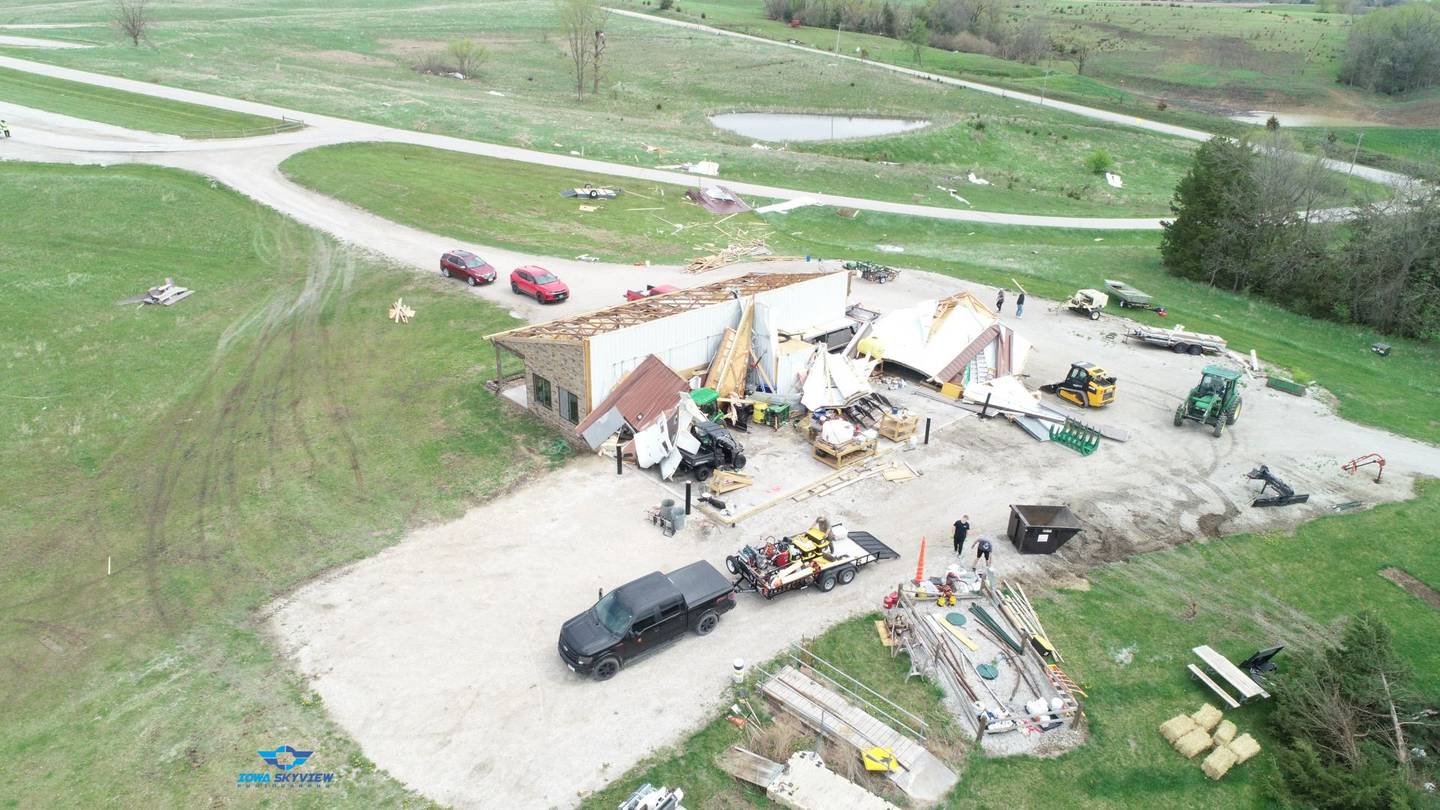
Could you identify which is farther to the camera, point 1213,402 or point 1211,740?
point 1213,402

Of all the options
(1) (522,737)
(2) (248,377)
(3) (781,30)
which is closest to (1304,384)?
(1) (522,737)

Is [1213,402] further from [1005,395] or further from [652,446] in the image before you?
[652,446]

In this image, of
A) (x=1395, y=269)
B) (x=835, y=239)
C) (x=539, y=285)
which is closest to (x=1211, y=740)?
(x=539, y=285)

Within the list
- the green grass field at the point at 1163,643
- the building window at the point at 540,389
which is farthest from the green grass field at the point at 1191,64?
the building window at the point at 540,389

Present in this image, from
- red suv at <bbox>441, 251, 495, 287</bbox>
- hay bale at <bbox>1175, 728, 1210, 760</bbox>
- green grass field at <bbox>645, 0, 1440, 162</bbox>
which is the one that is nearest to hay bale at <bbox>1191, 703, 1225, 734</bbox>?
hay bale at <bbox>1175, 728, 1210, 760</bbox>

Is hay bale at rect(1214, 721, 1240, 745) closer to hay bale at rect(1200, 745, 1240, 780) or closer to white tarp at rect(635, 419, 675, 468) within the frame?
hay bale at rect(1200, 745, 1240, 780)

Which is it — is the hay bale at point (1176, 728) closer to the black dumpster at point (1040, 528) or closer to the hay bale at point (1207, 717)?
the hay bale at point (1207, 717)

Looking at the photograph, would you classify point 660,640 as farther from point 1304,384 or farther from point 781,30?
point 781,30
